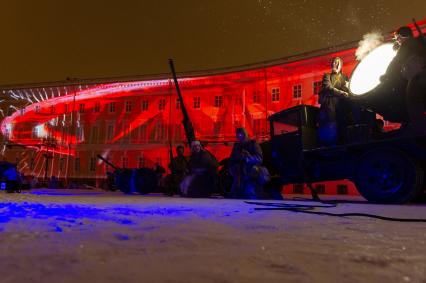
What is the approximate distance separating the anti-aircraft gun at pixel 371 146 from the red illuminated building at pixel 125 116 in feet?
45.2

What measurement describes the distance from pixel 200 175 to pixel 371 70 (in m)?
4.53

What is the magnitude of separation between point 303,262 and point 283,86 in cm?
2031

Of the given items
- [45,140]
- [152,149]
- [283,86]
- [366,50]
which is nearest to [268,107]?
[283,86]

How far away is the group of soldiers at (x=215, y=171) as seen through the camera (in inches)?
296

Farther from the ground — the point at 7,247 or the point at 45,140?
the point at 45,140

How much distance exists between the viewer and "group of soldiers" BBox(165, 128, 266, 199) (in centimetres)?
752

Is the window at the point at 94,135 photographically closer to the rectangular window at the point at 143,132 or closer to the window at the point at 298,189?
the rectangular window at the point at 143,132

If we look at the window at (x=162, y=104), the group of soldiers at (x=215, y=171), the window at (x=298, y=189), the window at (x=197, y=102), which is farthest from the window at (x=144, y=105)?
the group of soldiers at (x=215, y=171)

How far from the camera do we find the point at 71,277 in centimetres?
123

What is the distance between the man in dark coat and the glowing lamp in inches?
90.0

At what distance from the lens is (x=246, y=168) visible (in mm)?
7602

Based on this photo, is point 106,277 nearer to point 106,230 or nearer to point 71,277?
point 71,277

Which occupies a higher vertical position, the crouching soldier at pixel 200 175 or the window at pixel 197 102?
the window at pixel 197 102

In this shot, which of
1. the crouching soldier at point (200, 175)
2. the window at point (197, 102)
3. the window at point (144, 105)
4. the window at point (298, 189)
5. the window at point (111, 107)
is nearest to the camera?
the crouching soldier at point (200, 175)
